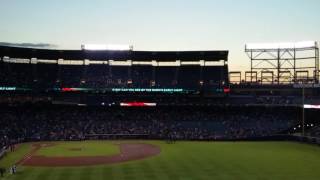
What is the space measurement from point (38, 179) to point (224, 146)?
28.2 meters

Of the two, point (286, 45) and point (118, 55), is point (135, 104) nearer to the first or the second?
point (118, 55)

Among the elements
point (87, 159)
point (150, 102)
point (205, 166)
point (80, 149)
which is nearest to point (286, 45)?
point (150, 102)

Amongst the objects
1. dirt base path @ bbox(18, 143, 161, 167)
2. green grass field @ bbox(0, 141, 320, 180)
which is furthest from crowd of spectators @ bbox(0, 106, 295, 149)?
dirt base path @ bbox(18, 143, 161, 167)

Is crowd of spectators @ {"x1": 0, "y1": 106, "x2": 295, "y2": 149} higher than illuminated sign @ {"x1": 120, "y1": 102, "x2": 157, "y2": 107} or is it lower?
lower

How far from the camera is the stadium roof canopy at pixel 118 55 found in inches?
2953

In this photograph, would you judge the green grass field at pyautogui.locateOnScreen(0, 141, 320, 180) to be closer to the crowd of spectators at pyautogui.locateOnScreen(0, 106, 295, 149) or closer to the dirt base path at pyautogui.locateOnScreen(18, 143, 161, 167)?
the dirt base path at pyautogui.locateOnScreen(18, 143, 161, 167)

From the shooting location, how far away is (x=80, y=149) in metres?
53.3

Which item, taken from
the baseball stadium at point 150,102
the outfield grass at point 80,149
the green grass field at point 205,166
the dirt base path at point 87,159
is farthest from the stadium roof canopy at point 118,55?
the dirt base path at point 87,159

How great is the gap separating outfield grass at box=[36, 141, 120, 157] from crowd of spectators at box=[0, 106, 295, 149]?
5.99 metres

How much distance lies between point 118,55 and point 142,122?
13.1m

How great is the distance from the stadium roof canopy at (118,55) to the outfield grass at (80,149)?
20101mm

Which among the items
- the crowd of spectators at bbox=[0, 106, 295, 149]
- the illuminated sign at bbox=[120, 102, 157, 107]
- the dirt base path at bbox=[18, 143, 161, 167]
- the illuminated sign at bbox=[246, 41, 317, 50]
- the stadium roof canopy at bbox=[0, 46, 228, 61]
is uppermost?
the illuminated sign at bbox=[246, 41, 317, 50]

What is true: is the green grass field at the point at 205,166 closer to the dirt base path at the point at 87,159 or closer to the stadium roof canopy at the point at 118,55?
the dirt base path at the point at 87,159

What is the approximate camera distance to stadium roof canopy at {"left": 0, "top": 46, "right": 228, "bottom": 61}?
7500 centimetres
